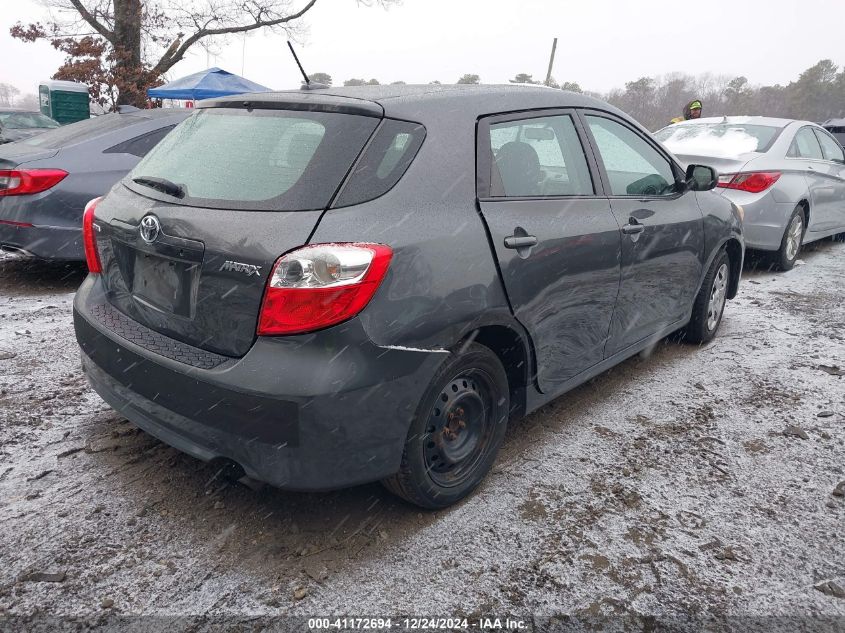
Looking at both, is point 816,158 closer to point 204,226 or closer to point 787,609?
point 787,609

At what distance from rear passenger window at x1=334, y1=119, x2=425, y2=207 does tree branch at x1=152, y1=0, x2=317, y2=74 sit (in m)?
23.2

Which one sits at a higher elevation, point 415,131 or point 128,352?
point 415,131

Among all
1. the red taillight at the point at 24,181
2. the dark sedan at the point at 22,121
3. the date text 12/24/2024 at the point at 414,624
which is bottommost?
the date text 12/24/2024 at the point at 414,624

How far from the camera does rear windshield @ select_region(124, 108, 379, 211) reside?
2268 millimetres

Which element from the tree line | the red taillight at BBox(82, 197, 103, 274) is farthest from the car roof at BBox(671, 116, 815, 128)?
the tree line

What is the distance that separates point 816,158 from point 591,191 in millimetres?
5900

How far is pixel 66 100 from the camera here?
20969mm

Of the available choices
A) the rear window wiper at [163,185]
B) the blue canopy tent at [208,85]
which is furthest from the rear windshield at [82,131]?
the blue canopy tent at [208,85]

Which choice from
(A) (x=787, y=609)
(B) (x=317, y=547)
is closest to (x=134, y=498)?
(B) (x=317, y=547)

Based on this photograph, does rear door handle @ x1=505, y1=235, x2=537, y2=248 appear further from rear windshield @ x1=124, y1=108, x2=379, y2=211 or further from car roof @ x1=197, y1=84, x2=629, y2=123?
rear windshield @ x1=124, y1=108, x2=379, y2=211

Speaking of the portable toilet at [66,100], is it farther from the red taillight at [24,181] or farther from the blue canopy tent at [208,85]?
the red taillight at [24,181]

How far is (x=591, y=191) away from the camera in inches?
128

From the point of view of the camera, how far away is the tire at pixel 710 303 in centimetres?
452

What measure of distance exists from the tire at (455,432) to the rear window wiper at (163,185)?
1.19 meters
